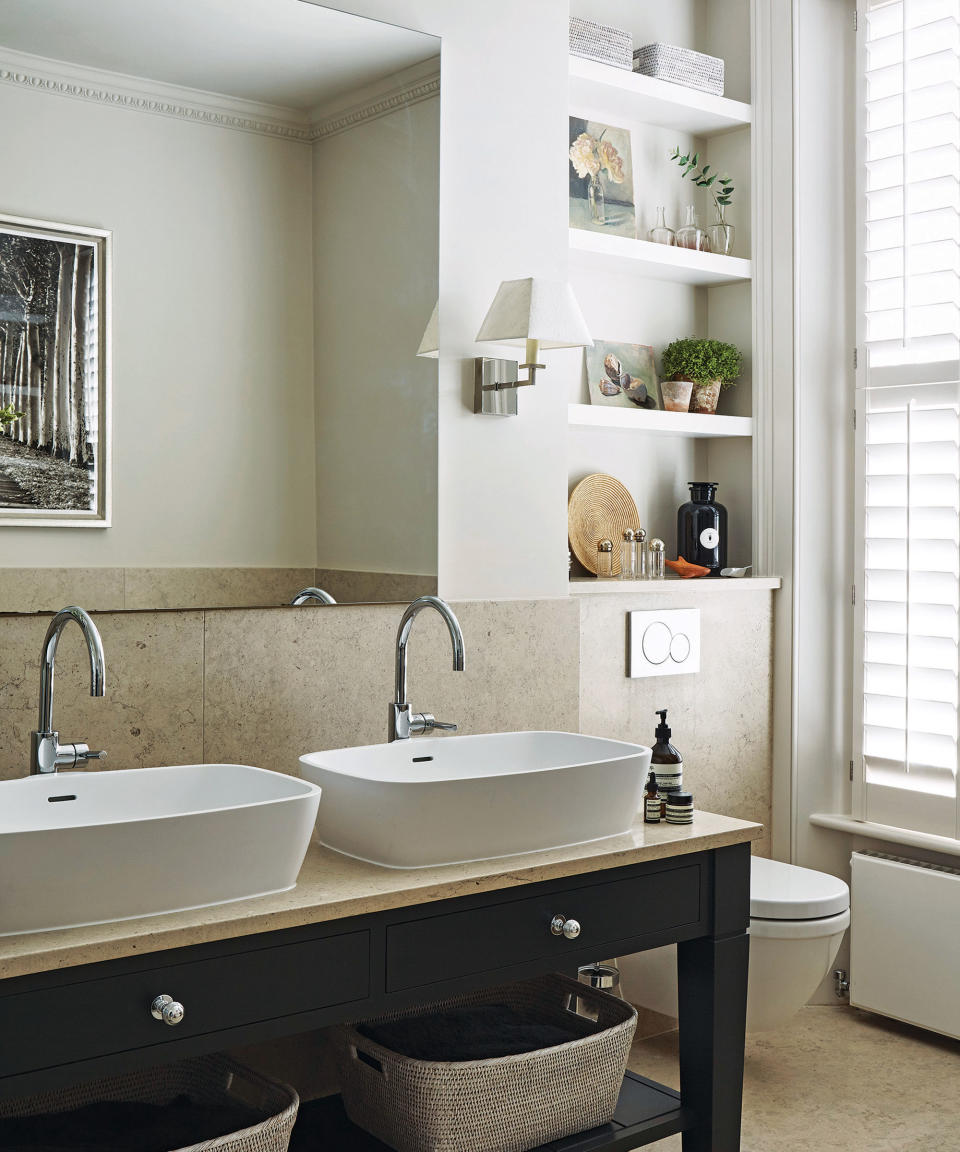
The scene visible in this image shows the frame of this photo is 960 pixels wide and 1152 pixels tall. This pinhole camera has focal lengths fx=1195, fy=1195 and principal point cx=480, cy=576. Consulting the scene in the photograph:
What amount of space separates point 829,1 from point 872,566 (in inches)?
57.0

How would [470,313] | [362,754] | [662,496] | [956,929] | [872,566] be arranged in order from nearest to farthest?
[362,754] < [470,313] < [956,929] < [872,566] < [662,496]

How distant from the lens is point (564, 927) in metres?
1.84

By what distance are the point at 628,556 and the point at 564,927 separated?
134 cm

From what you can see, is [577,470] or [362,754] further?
[577,470]

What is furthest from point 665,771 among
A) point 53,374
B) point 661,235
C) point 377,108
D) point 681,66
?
point 681,66

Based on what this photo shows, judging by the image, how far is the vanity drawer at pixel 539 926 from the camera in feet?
5.62

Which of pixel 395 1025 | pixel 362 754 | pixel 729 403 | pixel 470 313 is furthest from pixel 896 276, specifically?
pixel 395 1025

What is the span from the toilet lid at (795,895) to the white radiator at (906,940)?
300 millimetres

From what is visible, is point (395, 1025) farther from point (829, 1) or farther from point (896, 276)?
point (829, 1)

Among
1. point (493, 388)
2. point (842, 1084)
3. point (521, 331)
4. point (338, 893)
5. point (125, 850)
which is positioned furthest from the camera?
point (842, 1084)

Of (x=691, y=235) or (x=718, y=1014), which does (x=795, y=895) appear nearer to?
(x=718, y=1014)

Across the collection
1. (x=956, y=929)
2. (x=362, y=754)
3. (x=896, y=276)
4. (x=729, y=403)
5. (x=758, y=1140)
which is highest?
(x=896, y=276)

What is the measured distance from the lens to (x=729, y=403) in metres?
3.27

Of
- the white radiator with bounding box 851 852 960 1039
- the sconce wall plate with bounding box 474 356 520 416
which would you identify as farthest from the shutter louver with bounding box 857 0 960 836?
the sconce wall plate with bounding box 474 356 520 416
